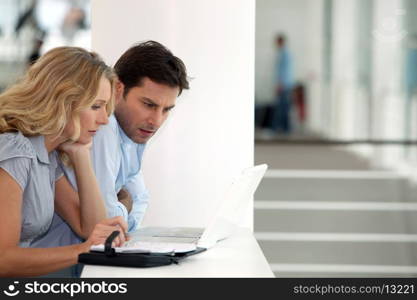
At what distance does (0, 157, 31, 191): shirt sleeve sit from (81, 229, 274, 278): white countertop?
36cm

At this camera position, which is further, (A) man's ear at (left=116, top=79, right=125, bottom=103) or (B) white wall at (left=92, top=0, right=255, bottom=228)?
(B) white wall at (left=92, top=0, right=255, bottom=228)

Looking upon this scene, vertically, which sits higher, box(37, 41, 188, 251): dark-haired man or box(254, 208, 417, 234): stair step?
box(37, 41, 188, 251): dark-haired man

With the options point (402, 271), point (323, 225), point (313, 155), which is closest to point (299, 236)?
point (323, 225)

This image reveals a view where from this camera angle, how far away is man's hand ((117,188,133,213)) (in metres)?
4.12

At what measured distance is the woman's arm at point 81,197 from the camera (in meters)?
3.39

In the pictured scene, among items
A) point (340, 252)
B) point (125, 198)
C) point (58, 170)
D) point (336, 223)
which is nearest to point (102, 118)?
point (58, 170)

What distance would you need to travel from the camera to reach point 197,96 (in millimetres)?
4621

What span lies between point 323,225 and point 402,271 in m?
0.80

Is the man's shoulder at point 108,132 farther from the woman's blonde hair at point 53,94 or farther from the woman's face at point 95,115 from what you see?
the woman's blonde hair at point 53,94

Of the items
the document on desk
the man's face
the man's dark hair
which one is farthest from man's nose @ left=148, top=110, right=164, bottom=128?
the document on desk

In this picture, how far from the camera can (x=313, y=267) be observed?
24.6ft

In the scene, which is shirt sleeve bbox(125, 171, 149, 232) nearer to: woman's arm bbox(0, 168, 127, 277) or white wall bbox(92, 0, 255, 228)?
white wall bbox(92, 0, 255, 228)

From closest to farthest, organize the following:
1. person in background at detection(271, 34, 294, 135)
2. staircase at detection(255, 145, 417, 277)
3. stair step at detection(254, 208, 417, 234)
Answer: staircase at detection(255, 145, 417, 277)
stair step at detection(254, 208, 417, 234)
person in background at detection(271, 34, 294, 135)

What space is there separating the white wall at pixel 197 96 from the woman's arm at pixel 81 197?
1.19 meters
